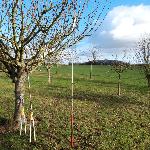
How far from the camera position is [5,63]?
57.9 feet

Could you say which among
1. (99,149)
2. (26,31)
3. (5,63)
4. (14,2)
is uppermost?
(14,2)

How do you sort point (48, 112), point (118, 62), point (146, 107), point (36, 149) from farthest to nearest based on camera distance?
point (118, 62) < point (146, 107) < point (48, 112) < point (36, 149)

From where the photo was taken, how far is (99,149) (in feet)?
49.3

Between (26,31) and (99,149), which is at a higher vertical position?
(26,31)

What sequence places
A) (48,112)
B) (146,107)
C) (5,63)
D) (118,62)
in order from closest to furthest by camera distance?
(5,63)
(48,112)
(146,107)
(118,62)

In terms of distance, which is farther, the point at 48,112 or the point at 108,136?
the point at 48,112

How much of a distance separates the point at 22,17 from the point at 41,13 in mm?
931

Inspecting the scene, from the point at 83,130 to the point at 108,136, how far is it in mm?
1492

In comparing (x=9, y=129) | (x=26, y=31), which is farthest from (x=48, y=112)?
(x=26, y=31)

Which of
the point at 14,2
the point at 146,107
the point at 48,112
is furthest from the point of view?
the point at 146,107

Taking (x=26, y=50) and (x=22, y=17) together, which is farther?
(x=26, y=50)

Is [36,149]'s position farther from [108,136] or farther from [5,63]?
[5,63]

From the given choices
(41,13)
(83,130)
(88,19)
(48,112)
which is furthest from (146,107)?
(41,13)

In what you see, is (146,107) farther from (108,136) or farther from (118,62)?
(118,62)
